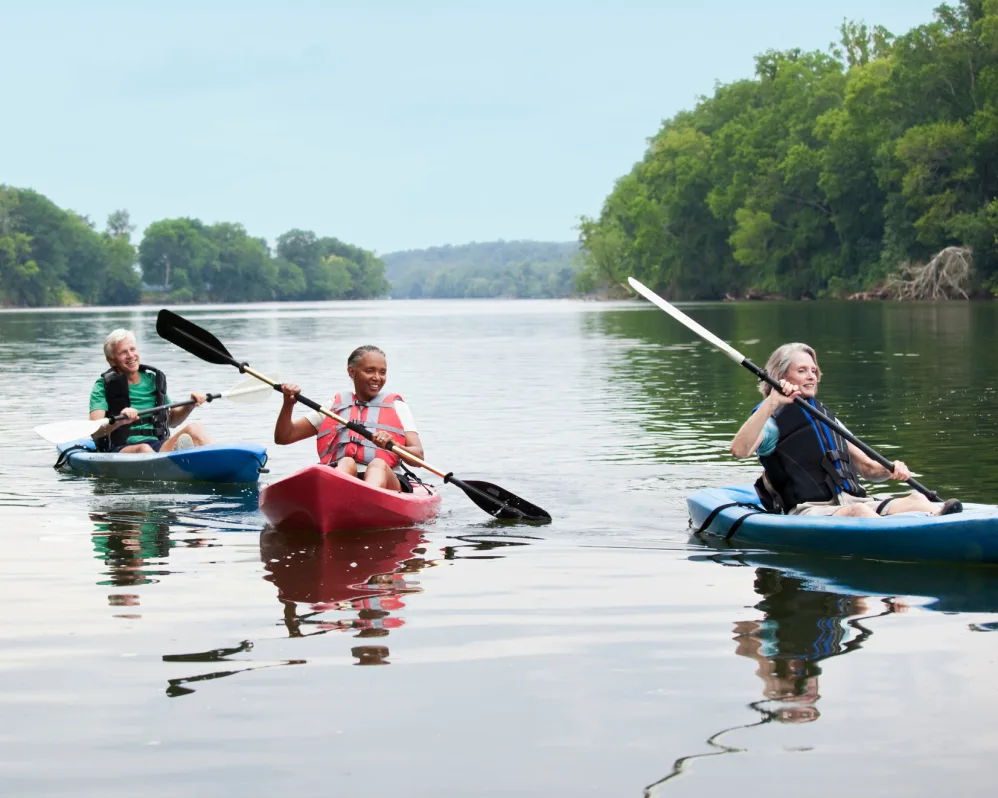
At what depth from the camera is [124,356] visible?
10961 mm

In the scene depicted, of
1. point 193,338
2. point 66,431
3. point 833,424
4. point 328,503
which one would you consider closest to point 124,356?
point 193,338

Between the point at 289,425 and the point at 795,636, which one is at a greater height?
the point at 289,425

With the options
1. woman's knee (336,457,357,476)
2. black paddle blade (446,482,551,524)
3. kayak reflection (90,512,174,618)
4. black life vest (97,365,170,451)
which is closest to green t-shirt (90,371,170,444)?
black life vest (97,365,170,451)

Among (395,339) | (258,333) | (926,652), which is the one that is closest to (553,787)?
(926,652)

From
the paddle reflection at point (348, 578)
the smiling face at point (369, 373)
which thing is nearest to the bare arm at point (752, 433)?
the paddle reflection at point (348, 578)

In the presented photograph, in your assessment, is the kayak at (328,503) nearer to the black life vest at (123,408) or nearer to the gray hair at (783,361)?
the gray hair at (783,361)

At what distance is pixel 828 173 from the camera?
7706 cm

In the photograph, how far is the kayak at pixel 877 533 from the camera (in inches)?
275

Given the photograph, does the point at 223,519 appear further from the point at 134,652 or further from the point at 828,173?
the point at 828,173

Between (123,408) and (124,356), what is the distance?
0.49m

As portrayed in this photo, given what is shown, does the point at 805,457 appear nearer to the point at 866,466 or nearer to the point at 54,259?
the point at 866,466

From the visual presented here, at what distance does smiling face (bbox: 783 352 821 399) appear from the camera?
745cm

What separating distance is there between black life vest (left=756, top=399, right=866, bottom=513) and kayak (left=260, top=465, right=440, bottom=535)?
87.7 inches

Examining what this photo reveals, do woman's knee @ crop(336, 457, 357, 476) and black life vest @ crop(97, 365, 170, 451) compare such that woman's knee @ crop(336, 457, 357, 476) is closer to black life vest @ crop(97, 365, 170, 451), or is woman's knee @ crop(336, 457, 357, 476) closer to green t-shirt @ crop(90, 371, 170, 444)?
black life vest @ crop(97, 365, 170, 451)
